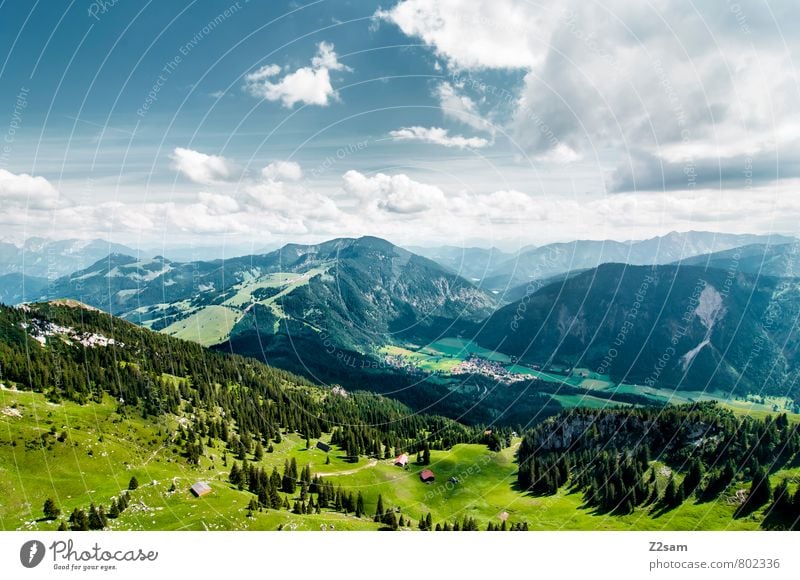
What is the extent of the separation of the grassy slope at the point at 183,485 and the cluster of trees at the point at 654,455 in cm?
420

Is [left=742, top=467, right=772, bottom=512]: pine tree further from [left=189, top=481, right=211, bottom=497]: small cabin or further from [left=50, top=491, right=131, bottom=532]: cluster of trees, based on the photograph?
[left=50, top=491, right=131, bottom=532]: cluster of trees

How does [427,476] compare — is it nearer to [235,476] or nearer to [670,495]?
[235,476]

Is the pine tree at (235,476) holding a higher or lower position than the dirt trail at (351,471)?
higher

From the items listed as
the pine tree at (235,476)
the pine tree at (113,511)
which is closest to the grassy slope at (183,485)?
the pine tree at (113,511)

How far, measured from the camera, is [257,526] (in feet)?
220

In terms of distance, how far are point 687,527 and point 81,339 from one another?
7142 inches

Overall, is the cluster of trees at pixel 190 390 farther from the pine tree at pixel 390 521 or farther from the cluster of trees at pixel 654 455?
the pine tree at pixel 390 521

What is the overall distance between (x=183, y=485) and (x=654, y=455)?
112 m

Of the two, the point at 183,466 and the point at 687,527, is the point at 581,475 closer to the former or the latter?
the point at 687,527

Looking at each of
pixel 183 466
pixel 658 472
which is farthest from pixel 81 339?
pixel 658 472

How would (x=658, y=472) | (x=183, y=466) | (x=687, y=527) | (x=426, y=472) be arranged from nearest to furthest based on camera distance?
(x=687, y=527) → (x=183, y=466) → (x=658, y=472) → (x=426, y=472)

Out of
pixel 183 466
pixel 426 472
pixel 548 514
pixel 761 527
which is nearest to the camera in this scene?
pixel 761 527
